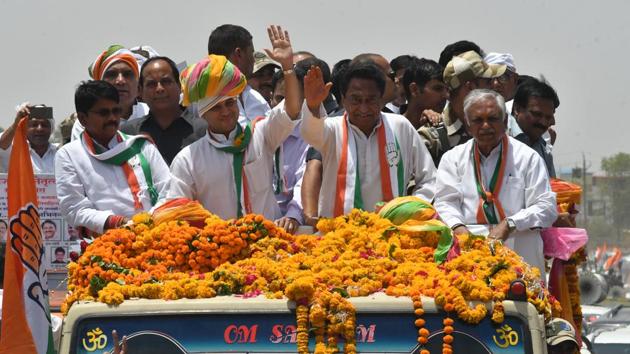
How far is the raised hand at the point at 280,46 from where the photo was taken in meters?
9.14

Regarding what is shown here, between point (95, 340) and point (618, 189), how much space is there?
8716cm

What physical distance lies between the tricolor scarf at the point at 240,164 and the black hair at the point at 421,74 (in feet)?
9.26

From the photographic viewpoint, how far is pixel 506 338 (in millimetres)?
6227

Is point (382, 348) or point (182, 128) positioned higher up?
point (182, 128)

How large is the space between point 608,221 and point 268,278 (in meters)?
82.0

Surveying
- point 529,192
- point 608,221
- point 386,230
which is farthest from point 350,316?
point 608,221

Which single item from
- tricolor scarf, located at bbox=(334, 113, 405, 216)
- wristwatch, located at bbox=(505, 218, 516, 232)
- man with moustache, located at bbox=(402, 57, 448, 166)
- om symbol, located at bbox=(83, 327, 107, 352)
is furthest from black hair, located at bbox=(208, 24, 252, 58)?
om symbol, located at bbox=(83, 327, 107, 352)

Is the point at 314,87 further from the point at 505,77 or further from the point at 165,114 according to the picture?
the point at 505,77

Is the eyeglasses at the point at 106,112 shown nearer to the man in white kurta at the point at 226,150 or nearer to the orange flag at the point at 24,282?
the orange flag at the point at 24,282

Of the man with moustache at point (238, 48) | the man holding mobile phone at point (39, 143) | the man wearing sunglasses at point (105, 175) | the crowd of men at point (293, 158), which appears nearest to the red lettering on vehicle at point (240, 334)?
the crowd of men at point (293, 158)

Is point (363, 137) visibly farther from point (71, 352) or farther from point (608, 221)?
point (608, 221)

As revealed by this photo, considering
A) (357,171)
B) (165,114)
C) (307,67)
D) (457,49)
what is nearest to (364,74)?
(357,171)

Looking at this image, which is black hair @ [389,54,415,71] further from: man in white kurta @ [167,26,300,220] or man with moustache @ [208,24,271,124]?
man in white kurta @ [167,26,300,220]

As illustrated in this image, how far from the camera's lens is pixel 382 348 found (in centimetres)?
619
